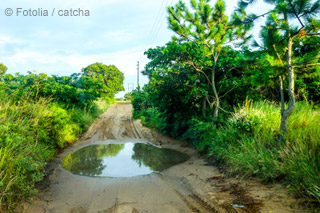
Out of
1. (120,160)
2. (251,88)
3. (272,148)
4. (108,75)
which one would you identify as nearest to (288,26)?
(272,148)

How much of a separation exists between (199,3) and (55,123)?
7.02m

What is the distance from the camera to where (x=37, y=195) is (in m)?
4.18

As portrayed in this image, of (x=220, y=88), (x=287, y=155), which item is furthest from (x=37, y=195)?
(x=220, y=88)

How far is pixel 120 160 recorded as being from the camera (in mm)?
7125

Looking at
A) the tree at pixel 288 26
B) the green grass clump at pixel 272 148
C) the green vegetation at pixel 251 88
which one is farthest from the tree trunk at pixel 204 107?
the tree at pixel 288 26

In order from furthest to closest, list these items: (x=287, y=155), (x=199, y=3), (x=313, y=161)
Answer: (x=199, y=3) → (x=287, y=155) → (x=313, y=161)

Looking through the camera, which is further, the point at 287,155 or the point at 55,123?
the point at 55,123

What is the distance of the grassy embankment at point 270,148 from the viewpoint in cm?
341

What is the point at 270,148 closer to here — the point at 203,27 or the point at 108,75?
the point at 203,27

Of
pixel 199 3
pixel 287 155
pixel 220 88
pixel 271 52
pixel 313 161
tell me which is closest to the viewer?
pixel 313 161

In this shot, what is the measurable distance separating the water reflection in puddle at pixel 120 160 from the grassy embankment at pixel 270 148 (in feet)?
4.93

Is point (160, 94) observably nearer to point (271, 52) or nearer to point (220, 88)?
point (220, 88)

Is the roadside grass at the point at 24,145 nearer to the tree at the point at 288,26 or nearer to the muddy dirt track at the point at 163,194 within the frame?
the muddy dirt track at the point at 163,194

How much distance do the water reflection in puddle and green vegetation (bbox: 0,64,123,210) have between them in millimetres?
912
